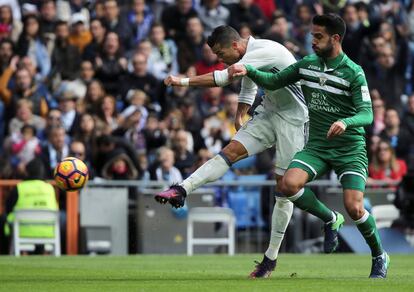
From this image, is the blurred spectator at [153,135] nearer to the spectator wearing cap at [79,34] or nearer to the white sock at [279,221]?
the spectator wearing cap at [79,34]

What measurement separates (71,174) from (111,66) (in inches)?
346

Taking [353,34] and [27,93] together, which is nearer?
[27,93]

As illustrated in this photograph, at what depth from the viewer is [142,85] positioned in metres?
23.3

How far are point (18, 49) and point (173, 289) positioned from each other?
1275cm

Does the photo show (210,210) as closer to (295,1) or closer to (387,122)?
(387,122)

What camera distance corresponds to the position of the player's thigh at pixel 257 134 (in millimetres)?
13625

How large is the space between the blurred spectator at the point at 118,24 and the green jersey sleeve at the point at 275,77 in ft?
38.0

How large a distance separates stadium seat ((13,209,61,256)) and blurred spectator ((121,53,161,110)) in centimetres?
402

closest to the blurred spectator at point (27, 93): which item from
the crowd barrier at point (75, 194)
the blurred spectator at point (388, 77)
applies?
the crowd barrier at point (75, 194)

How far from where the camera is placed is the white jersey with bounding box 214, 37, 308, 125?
13352 mm

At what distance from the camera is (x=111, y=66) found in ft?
77.2

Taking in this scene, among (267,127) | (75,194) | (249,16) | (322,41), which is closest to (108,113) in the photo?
(75,194)

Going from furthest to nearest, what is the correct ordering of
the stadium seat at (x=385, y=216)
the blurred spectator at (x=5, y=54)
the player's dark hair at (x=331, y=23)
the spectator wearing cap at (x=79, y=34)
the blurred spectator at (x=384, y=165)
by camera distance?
the spectator wearing cap at (x=79, y=34)
the blurred spectator at (x=5, y=54)
the blurred spectator at (x=384, y=165)
the stadium seat at (x=385, y=216)
the player's dark hair at (x=331, y=23)

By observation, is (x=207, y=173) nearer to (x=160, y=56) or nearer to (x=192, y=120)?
(x=192, y=120)
